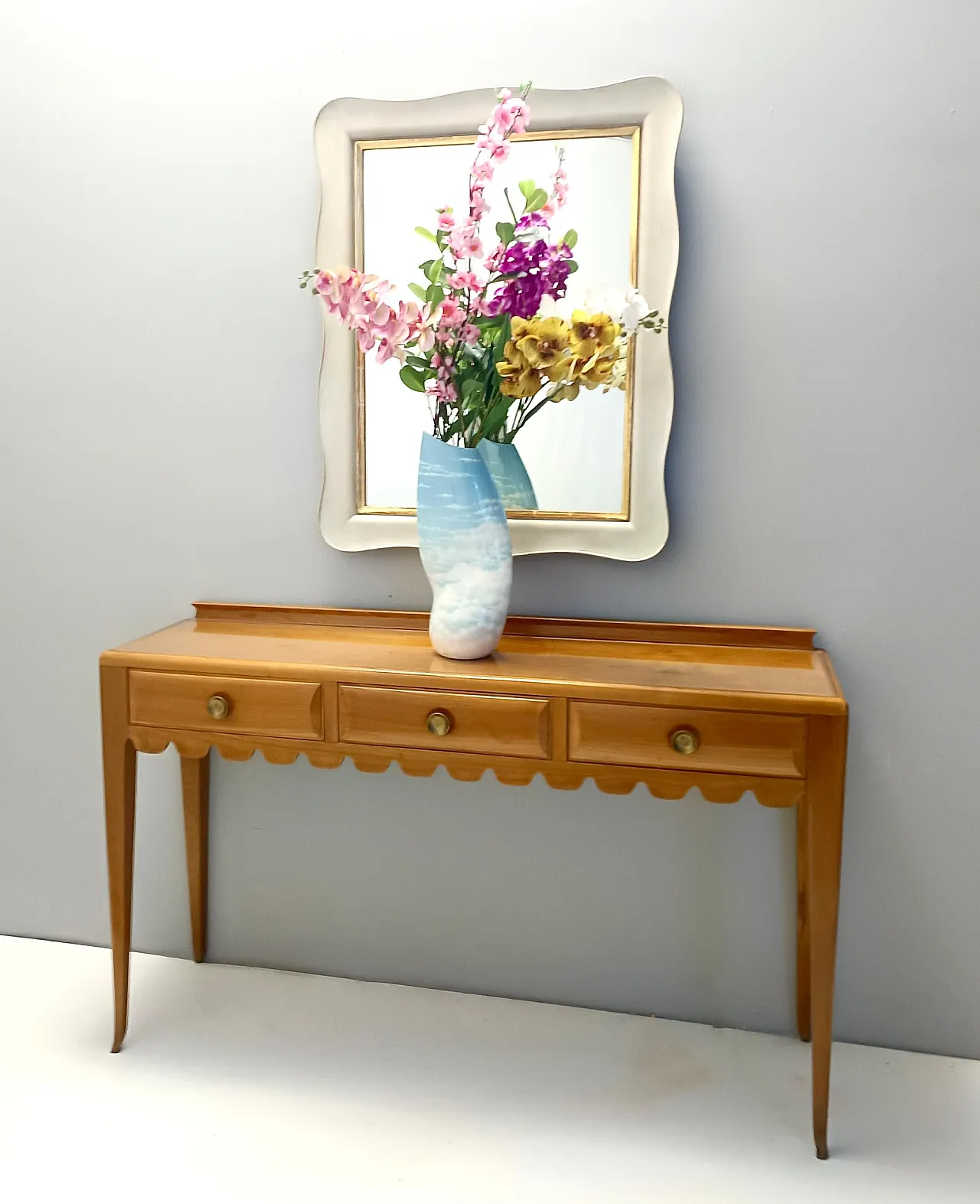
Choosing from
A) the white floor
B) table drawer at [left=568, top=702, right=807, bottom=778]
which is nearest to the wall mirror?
table drawer at [left=568, top=702, right=807, bottom=778]

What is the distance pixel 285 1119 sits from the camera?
168 cm

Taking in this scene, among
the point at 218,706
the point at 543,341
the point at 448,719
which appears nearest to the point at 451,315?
the point at 543,341

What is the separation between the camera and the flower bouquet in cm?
153

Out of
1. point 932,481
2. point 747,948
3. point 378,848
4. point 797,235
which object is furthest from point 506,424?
point 747,948

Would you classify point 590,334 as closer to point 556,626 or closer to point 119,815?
point 556,626

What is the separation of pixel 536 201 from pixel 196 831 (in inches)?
55.5

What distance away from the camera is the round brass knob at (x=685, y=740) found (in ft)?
5.00

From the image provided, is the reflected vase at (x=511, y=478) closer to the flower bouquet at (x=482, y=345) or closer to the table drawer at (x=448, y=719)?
the flower bouquet at (x=482, y=345)

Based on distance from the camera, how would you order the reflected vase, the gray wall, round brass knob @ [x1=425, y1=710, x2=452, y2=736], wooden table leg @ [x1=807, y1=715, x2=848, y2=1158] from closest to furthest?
wooden table leg @ [x1=807, y1=715, x2=848, y2=1158] < round brass knob @ [x1=425, y1=710, x2=452, y2=736] < the gray wall < the reflected vase

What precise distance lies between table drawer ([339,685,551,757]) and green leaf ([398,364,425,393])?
1.66 feet

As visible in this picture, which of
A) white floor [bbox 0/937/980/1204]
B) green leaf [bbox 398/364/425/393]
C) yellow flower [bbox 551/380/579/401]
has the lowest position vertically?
white floor [bbox 0/937/980/1204]

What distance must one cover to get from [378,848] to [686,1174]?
2.72 ft

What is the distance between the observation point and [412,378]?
1.67 meters

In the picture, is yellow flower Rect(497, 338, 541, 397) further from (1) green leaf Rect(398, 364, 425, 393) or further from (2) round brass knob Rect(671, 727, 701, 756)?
(2) round brass knob Rect(671, 727, 701, 756)
